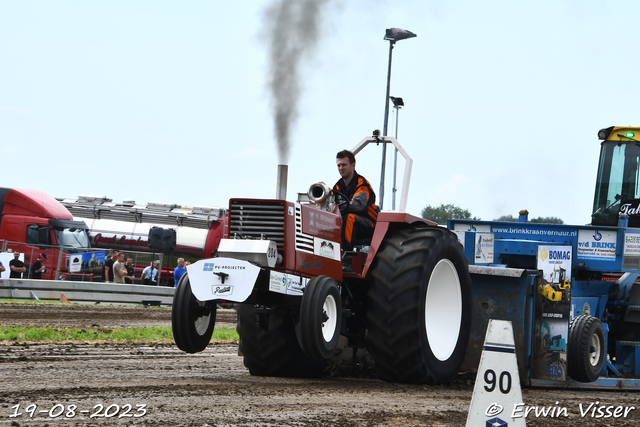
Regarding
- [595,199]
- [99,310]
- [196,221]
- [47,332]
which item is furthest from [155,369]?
[196,221]

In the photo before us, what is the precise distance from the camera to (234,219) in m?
6.93

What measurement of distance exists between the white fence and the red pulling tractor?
1338 centimetres

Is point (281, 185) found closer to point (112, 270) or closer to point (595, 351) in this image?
point (595, 351)

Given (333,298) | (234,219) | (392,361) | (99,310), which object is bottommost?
(99,310)

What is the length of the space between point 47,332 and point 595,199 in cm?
834

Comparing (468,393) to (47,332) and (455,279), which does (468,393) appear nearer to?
(455,279)

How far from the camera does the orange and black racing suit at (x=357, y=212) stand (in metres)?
7.66

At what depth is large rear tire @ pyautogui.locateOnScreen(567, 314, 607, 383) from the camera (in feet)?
26.1

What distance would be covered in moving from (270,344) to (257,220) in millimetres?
1266

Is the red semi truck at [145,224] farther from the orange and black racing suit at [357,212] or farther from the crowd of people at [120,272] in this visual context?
the orange and black racing suit at [357,212]

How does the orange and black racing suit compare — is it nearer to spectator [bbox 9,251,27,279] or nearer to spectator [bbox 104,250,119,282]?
spectator [bbox 9,251,27,279]

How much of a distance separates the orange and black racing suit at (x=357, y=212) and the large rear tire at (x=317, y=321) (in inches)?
42.6

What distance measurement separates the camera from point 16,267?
2144 centimetres

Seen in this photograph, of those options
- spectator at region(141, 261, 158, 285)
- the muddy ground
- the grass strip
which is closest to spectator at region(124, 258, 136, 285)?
spectator at region(141, 261, 158, 285)
